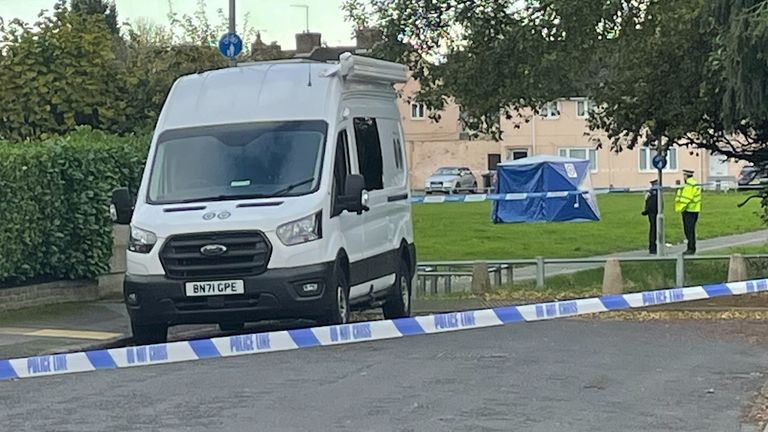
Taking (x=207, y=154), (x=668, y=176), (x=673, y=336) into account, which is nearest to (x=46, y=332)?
(x=207, y=154)

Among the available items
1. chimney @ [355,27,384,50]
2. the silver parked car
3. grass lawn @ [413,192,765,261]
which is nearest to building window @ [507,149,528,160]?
the silver parked car

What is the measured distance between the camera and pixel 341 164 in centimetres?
1279

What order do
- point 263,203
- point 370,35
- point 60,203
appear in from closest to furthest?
point 263,203, point 60,203, point 370,35

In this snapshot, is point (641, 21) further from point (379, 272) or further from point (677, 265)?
point (379, 272)

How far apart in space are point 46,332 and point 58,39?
28.9ft

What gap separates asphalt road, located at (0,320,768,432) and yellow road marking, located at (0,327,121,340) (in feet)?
8.53

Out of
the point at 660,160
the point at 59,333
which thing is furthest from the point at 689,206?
the point at 59,333

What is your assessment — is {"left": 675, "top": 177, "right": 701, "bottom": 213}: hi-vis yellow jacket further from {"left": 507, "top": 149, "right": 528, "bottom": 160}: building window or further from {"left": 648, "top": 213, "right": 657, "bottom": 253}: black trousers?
{"left": 507, "top": 149, "right": 528, "bottom": 160}: building window

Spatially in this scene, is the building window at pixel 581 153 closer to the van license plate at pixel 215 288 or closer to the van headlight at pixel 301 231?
the van headlight at pixel 301 231

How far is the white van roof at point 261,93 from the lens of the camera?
41.9ft

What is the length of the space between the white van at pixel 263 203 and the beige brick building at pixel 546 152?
50.5m

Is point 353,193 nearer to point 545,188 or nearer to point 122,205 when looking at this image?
point 122,205

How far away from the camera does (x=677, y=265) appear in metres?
18.9

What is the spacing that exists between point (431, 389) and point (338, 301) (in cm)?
264
